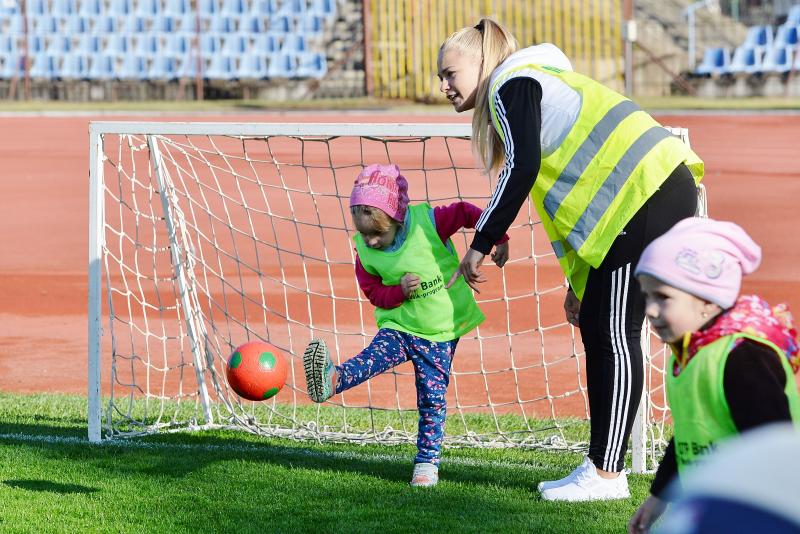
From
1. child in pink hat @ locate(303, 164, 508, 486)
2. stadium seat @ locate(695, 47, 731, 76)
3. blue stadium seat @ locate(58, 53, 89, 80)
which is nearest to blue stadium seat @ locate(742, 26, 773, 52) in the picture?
stadium seat @ locate(695, 47, 731, 76)

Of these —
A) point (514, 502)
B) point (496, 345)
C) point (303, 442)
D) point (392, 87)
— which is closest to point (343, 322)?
point (496, 345)

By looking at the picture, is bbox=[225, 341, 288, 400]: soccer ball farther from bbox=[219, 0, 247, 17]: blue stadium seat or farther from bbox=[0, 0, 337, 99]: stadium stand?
bbox=[219, 0, 247, 17]: blue stadium seat

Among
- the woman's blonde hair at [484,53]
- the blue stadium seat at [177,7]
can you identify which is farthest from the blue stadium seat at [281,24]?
the woman's blonde hair at [484,53]

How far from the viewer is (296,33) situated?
31.5m

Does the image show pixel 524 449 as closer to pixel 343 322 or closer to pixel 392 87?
pixel 343 322

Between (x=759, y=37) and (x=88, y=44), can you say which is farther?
(x=759, y=37)

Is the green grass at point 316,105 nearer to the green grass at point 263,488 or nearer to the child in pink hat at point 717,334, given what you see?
the green grass at point 263,488

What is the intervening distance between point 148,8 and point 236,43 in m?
2.79

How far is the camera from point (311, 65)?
100 feet

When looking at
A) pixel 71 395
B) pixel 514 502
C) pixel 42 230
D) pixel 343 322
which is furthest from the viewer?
pixel 42 230

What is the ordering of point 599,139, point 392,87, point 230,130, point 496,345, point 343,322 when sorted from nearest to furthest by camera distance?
1. point 599,139
2. point 230,130
3. point 496,345
4. point 343,322
5. point 392,87

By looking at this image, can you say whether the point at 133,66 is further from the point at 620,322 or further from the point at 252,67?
the point at 620,322

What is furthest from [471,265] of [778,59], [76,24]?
[76,24]

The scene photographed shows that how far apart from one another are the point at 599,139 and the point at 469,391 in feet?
10.5
